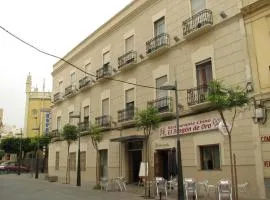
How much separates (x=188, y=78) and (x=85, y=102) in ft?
39.1

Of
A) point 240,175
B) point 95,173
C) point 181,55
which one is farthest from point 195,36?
point 95,173

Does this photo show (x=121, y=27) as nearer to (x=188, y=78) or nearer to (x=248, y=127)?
(x=188, y=78)

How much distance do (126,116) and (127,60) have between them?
335 centimetres

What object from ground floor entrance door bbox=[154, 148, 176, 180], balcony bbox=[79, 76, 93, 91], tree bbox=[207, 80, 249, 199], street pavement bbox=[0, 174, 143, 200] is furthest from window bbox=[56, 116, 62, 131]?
tree bbox=[207, 80, 249, 199]

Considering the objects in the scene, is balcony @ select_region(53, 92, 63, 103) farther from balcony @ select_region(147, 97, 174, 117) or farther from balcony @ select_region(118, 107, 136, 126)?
balcony @ select_region(147, 97, 174, 117)

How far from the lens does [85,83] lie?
27.1 meters

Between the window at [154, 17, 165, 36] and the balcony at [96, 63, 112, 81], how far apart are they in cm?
517

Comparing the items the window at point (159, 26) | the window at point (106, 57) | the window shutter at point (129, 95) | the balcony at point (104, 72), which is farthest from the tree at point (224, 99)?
the window at point (106, 57)

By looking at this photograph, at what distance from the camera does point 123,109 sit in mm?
22375

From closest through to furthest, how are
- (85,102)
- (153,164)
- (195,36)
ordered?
(195,36), (153,164), (85,102)

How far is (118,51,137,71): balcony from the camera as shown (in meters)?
21.8

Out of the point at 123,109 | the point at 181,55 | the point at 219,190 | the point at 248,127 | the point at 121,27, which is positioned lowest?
the point at 219,190

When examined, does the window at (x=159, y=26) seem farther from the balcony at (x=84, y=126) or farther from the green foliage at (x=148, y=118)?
the balcony at (x=84, y=126)

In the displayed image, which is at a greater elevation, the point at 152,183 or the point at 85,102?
the point at 85,102
